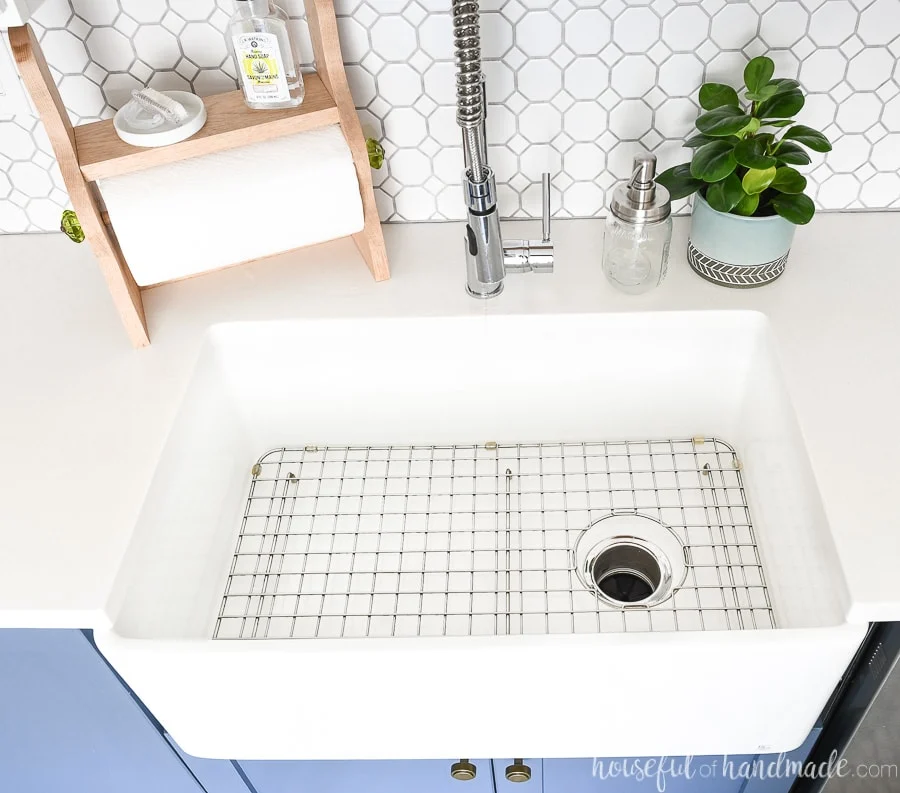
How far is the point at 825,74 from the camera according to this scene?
120cm

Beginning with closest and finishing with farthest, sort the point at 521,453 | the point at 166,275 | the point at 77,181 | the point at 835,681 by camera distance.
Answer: the point at 835,681 → the point at 77,181 → the point at 166,275 → the point at 521,453

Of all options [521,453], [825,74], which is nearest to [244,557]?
[521,453]

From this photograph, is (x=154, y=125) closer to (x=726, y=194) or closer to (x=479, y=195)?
(x=479, y=195)

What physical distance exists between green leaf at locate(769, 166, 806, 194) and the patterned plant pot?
4 cm

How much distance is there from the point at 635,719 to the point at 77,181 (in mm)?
892

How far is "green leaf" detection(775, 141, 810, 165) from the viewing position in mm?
1089

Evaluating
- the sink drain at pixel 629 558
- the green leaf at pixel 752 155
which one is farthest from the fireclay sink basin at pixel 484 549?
the green leaf at pixel 752 155

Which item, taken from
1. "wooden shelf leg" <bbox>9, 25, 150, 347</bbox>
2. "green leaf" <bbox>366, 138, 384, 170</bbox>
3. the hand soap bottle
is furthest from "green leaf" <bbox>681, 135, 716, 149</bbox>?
"wooden shelf leg" <bbox>9, 25, 150, 347</bbox>

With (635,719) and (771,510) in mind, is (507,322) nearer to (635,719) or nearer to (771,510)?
(771,510)

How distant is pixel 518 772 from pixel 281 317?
2.26ft

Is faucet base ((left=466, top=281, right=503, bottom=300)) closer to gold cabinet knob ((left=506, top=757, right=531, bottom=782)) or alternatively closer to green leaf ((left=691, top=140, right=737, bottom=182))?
green leaf ((left=691, top=140, right=737, bottom=182))

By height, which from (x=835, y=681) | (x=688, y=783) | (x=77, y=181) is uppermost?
(x=77, y=181)

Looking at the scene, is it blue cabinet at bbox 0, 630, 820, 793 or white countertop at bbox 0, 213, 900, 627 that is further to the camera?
blue cabinet at bbox 0, 630, 820, 793

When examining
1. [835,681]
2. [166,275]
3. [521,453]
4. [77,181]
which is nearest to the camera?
[835,681]
